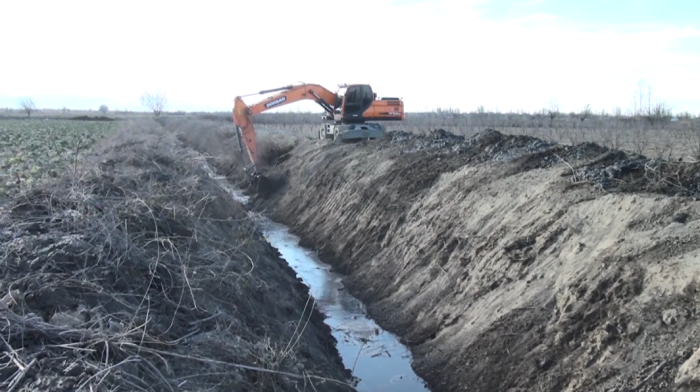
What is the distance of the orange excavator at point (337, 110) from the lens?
64.1 ft

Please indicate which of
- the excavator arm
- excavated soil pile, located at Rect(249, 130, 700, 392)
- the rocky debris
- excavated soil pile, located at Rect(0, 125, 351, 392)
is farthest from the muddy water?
the excavator arm

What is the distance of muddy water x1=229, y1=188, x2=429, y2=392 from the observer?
7680 mm

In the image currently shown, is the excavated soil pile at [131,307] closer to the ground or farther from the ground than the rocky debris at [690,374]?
farther from the ground

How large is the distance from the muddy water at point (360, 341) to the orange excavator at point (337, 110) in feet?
25.7

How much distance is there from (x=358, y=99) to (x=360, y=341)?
43.2 ft

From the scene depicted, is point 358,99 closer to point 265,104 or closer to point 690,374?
point 265,104

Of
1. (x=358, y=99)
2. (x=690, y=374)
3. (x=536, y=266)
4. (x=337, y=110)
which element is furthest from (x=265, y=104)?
(x=690, y=374)

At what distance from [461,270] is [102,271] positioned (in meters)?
5.47

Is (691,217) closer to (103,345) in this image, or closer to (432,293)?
(432,293)

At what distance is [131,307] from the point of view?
17.4 ft

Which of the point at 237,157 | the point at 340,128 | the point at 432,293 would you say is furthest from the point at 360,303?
the point at 237,157

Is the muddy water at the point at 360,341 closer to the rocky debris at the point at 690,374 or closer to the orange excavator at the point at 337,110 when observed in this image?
the rocky debris at the point at 690,374

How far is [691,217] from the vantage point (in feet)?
21.0

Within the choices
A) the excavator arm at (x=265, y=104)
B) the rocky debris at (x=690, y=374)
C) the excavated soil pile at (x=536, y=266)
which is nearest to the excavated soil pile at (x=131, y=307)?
the excavated soil pile at (x=536, y=266)
